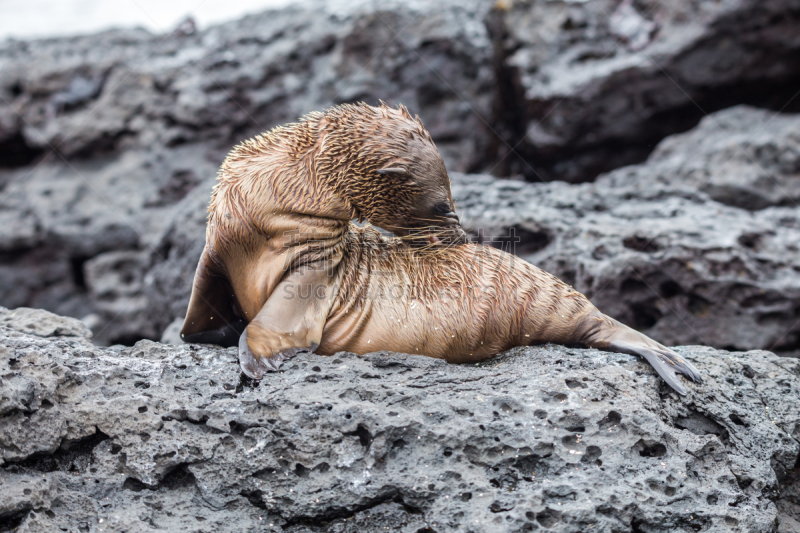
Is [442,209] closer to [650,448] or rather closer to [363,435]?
[363,435]

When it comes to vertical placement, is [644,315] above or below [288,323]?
below

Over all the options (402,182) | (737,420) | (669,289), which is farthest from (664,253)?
(402,182)

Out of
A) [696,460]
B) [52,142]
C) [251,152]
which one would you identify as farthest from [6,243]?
[696,460]

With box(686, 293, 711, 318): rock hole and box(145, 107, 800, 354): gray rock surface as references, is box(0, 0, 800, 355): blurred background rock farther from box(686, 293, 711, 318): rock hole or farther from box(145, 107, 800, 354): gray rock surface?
box(686, 293, 711, 318): rock hole

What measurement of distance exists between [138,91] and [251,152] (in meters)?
5.23

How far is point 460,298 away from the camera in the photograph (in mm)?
3533

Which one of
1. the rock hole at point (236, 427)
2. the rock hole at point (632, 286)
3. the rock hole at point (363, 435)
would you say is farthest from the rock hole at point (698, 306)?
the rock hole at point (236, 427)

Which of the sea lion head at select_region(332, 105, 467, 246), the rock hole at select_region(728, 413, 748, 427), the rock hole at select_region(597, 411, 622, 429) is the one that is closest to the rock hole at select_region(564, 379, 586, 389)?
the rock hole at select_region(597, 411, 622, 429)

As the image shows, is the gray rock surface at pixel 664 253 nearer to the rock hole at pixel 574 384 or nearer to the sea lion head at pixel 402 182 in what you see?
the sea lion head at pixel 402 182

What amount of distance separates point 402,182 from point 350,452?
1.45m

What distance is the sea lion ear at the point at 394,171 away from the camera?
11.3 ft

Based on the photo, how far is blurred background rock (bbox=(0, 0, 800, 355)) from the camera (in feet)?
24.7

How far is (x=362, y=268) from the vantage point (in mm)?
3682

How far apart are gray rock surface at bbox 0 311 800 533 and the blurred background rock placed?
4.18 metres
